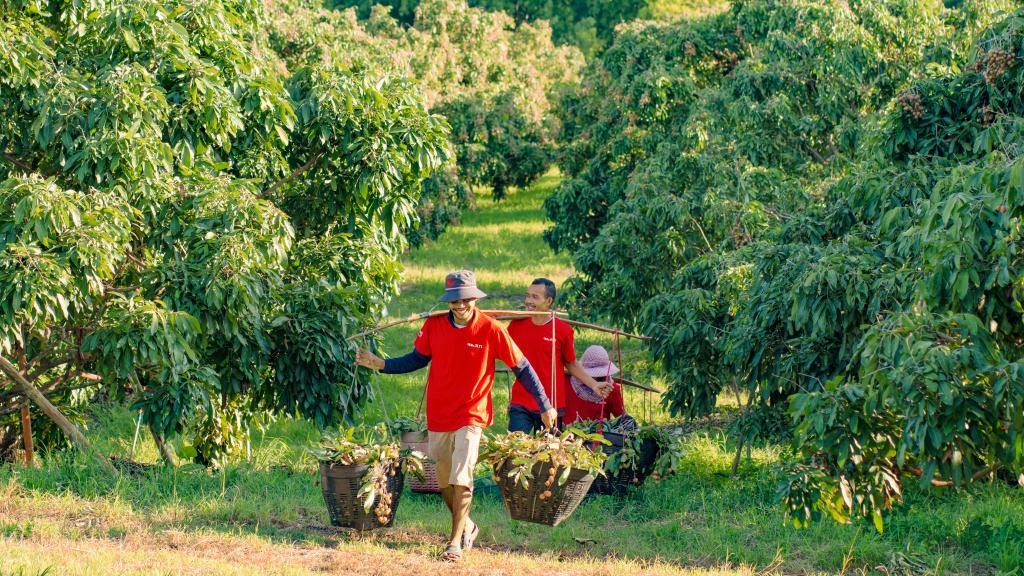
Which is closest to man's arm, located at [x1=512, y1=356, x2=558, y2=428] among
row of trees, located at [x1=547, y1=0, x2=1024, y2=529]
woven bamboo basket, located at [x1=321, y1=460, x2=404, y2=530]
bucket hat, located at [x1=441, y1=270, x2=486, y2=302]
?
bucket hat, located at [x1=441, y1=270, x2=486, y2=302]

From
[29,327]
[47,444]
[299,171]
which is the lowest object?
[47,444]

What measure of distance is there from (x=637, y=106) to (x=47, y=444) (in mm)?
11018

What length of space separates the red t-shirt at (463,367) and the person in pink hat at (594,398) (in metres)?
2.19

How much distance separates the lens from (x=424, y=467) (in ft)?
29.3

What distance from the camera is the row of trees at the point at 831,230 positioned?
236 inches

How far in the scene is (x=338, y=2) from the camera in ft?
157

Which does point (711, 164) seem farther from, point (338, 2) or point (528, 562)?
point (338, 2)

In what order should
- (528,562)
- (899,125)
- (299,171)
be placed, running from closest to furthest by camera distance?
(528,562) → (899,125) → (299,171)

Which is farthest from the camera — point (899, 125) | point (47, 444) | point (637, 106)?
point (637, 106)

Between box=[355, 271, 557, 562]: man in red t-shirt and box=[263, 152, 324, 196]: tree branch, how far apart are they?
390 cm

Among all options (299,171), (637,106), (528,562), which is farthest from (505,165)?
(528,562)

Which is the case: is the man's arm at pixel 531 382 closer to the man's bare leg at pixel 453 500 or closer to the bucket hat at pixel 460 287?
the bucket hat at pixel 460 287

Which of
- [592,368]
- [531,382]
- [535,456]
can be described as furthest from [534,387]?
[592,368]

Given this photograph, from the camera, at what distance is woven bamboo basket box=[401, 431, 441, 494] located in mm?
8734
